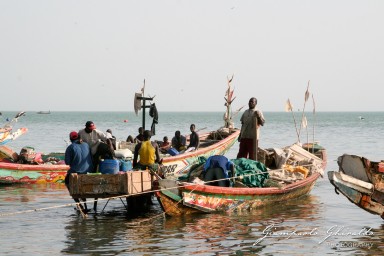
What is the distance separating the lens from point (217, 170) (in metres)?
15.1

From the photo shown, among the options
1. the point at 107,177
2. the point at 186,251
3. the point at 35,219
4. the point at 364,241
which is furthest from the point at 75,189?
the point at 364,241

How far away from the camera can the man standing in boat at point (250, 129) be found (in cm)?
1756

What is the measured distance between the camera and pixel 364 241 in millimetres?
12938

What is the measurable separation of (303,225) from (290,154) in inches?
209

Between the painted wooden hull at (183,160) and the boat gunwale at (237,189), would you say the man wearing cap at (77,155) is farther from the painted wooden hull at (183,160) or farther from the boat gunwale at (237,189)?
the painted wooden hull at (183,160)

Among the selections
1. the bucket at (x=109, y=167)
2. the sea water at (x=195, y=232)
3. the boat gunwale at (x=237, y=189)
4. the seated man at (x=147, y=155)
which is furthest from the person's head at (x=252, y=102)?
the bucket at (x=109, y=167)

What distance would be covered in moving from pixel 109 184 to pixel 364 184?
16.1 feet

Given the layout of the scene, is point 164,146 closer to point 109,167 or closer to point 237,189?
point 237,189

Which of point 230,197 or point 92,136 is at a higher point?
point 92,136

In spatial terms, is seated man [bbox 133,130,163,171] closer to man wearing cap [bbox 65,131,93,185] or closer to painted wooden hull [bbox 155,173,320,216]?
painted wooden hull [bbox 155,173,320,216]

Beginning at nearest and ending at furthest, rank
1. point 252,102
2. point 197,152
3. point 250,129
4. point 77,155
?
point 77,155 → point 252,102 → point 250,129 → point 197,152

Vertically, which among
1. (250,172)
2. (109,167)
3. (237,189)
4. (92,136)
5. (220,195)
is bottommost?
(220,195)

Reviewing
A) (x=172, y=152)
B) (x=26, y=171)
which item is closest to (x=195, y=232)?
(x=172, y=152)

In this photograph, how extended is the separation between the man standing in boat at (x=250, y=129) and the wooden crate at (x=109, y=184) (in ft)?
14.6
